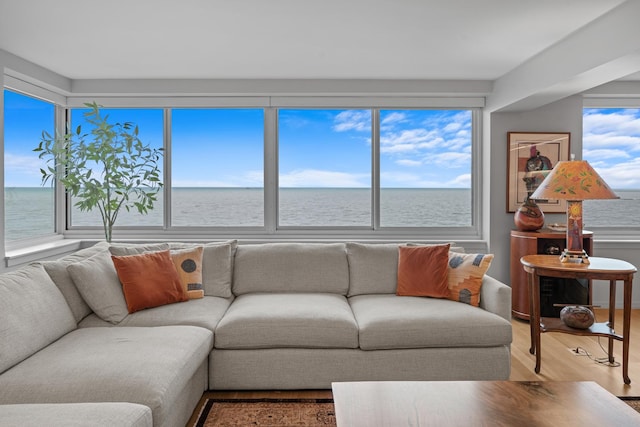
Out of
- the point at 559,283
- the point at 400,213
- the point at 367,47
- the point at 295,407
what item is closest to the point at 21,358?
the point at 295,407

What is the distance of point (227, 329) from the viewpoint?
2.84 meters

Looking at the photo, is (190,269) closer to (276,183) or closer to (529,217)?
(276,183)

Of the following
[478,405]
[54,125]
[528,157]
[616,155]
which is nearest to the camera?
[478,405]

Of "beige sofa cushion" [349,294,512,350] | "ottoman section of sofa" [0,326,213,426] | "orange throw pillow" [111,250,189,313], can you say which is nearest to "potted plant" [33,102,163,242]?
"orange throw pillow" [111,250,189,313]

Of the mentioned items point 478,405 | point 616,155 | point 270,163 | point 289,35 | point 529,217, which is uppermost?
point 289,35

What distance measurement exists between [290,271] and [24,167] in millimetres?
2904

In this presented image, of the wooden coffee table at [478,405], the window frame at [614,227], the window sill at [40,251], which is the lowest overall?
the wooden coffee table at [478,405]

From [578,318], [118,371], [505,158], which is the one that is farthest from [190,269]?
[505,158]

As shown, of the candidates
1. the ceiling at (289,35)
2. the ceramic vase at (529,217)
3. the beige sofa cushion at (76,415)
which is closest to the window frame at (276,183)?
the ceiling at (289,35)

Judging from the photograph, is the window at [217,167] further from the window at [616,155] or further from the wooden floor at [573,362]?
the window at [616,155]

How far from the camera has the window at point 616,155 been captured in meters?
5.18

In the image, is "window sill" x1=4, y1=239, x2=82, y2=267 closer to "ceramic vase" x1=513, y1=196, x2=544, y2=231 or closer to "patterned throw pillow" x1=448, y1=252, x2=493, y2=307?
"patterned throw pillow" x1=448, y1=252, x2=493, y2=307

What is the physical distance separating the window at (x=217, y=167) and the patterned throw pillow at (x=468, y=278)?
2.45 meters

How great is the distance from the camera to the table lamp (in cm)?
309
